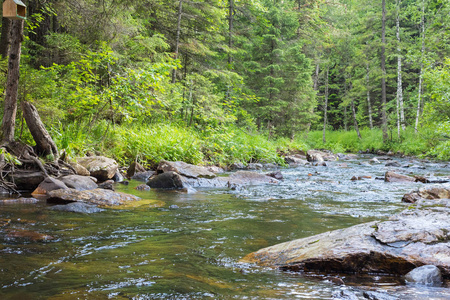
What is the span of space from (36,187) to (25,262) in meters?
4.57

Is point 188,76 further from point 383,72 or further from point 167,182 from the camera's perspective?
point 383,72

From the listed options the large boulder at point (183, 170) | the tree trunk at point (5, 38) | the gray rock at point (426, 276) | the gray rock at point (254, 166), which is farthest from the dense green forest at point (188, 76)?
the gray rock at point (426, 276)

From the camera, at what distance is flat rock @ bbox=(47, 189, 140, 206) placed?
18.7 feet

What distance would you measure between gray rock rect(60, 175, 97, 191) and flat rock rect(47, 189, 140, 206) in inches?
30.4

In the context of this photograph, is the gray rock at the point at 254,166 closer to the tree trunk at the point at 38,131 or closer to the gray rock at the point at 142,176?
the gray rock at the point at 142,176

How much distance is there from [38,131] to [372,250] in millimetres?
7031

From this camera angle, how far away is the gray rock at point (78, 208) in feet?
16.9

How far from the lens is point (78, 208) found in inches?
205

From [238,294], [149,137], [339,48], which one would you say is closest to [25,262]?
[238,294]

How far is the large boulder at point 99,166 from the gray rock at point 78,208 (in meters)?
3.32

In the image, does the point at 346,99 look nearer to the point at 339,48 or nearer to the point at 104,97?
the point at 339,48

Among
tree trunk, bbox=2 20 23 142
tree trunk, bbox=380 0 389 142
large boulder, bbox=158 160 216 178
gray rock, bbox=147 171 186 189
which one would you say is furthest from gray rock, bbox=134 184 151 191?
tree trunk, bbox=380 0 389 142

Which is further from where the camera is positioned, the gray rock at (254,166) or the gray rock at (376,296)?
the gray rock at (254,166)

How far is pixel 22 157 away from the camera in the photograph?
6.97m
